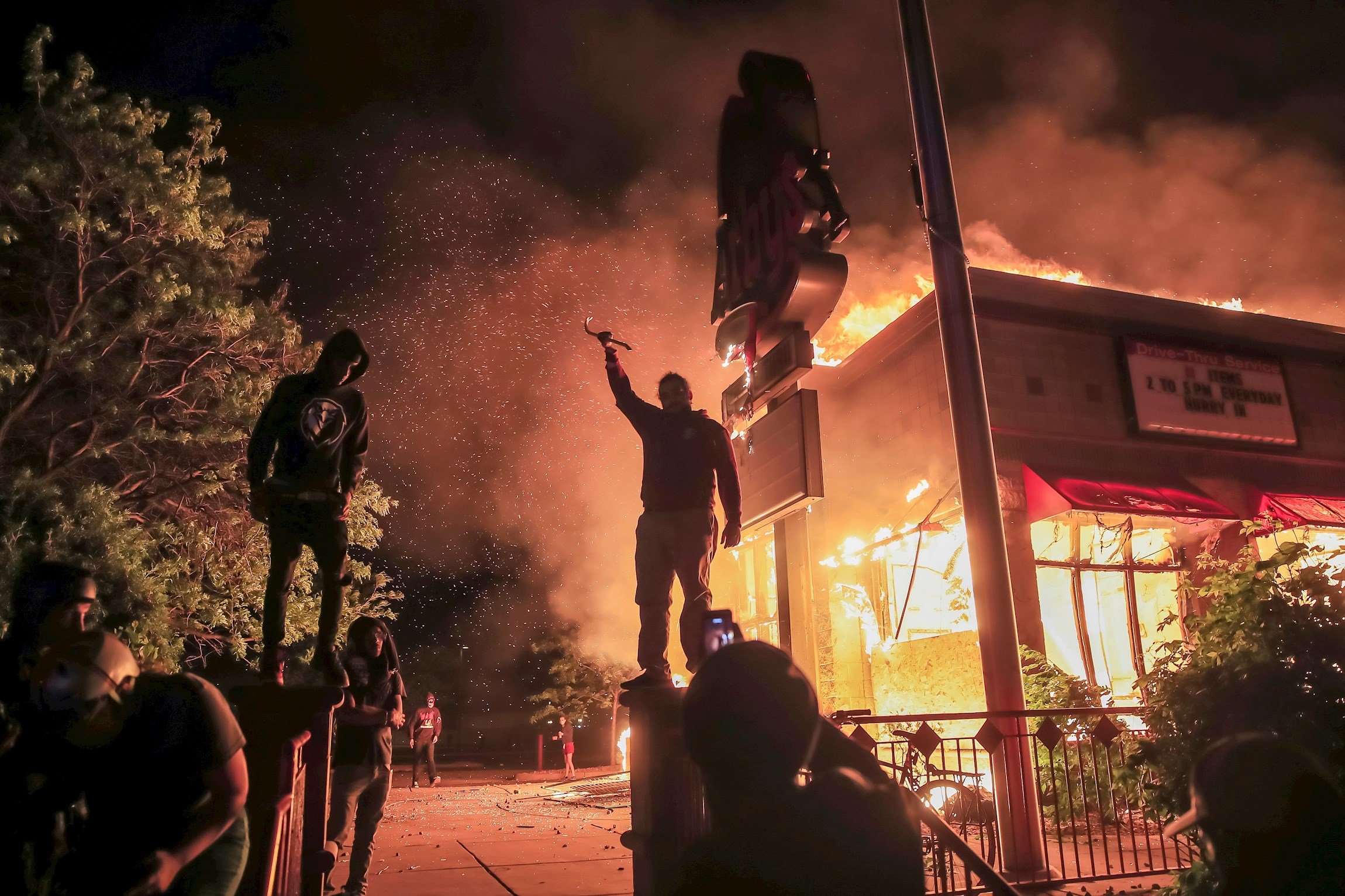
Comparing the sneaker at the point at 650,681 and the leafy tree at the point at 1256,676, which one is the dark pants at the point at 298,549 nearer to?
the sneaker at the point at 650,681

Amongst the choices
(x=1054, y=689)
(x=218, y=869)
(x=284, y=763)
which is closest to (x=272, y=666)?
(x=284, y=763)

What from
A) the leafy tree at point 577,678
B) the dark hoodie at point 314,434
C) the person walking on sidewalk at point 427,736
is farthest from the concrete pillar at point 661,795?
the leafy tree at point 577,678

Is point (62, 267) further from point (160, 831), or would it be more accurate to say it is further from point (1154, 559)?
point (1154, 559)

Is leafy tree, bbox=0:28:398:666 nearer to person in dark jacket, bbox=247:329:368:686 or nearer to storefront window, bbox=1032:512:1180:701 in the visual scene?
person in dark jacket, bbox=247:329:368:686

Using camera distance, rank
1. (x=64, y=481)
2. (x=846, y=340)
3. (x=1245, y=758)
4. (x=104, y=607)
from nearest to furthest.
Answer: (x=1245, y=758) → (x=104, y=607) → (x=64, y=481) → (x=846, y=340)

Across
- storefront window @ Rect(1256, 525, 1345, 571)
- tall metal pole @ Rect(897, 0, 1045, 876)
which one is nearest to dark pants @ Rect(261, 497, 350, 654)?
tall metal pole @ Rect(897, 0, 1045, 876)

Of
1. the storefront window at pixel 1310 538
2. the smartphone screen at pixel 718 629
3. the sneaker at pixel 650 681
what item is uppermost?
the storefront window at pixel 1310 538

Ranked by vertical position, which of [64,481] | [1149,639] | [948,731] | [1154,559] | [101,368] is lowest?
[948,731]

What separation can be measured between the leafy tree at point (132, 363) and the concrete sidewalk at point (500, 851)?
4703 mm

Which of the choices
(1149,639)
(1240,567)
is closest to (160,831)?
(1240,567)

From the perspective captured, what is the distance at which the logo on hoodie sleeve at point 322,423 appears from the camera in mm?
4355

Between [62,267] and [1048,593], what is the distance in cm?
1642

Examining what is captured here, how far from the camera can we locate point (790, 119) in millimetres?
9250

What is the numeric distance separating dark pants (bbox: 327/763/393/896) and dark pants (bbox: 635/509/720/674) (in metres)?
1.80
